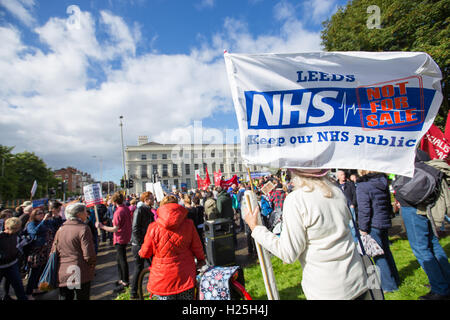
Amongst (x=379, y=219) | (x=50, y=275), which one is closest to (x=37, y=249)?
(x=50, y=275)

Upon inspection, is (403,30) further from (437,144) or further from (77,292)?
(77,292)

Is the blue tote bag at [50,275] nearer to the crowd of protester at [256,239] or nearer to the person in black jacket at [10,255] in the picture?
the crowd of protester at [256,239]

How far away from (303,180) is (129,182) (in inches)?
768

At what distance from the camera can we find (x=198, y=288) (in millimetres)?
2920

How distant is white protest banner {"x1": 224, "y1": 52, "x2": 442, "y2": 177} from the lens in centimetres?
191

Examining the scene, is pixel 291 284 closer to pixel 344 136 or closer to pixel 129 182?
pixel 344 136

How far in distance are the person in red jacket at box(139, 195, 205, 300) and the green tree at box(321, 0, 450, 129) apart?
13361 mm

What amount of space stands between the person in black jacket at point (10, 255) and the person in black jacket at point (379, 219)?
5876mm

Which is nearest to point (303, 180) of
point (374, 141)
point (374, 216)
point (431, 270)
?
point (374, 141)

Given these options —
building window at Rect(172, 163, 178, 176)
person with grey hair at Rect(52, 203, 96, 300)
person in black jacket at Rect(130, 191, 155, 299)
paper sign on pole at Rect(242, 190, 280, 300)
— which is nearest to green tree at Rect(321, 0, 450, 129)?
paper sign on pole at Rect(242, 190, 280, 300)

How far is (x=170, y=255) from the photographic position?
2625 mm

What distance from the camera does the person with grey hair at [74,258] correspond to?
9.78ft

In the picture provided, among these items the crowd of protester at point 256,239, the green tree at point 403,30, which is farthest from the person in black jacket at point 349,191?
the green tree at point 403,30

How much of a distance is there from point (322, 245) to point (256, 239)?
0.48 m
